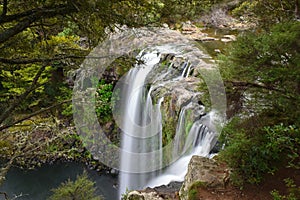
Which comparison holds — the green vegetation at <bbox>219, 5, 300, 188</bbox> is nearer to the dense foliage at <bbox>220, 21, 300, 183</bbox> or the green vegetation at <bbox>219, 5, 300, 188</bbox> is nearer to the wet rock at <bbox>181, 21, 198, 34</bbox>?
the dense foliage at <bbox>220, 21, 300, 183</bbox>

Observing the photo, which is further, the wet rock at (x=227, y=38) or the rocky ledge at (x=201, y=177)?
the wet rock at (x=227, y=38)

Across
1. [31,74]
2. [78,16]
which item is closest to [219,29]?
[31,74]

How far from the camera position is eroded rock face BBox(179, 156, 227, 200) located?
439cm

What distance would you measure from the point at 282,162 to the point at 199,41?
7.51 meters

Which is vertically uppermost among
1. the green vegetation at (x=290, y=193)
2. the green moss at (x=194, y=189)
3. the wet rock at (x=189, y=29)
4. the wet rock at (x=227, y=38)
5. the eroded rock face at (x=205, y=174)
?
the wet rock at (x=189, y=29)

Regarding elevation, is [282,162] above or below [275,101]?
below

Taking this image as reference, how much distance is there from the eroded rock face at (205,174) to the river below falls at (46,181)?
12.9 ft

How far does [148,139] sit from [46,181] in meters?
3.56

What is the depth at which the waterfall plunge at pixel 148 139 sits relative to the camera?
267 inches

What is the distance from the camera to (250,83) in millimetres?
3711

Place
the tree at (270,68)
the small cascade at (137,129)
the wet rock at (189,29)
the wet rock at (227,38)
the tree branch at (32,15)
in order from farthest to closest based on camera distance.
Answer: the wet rock at (189,29), the wet rock at (227,38), the small cascade at (137,129), the tree at (270,68), the tree branch at (32,15)

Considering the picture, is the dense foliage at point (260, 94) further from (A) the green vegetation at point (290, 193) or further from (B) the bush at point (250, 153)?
(A) the green vegetation at point (290, 193)

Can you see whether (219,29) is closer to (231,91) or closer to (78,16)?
(231,91)

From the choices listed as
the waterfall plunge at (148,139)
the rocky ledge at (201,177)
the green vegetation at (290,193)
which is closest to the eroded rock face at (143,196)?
the rocky ledge at (201,177)
